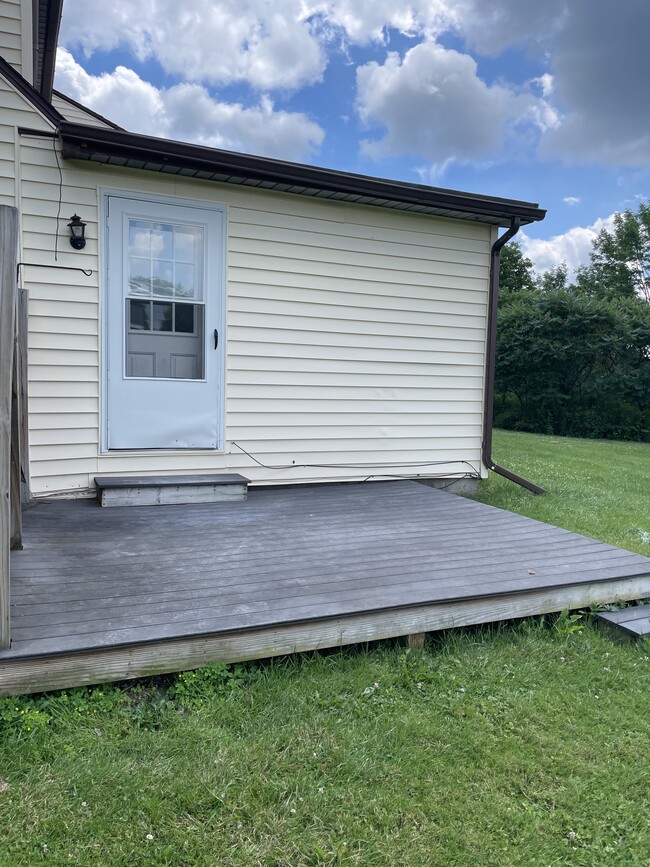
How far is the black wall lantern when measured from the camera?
4094 mm

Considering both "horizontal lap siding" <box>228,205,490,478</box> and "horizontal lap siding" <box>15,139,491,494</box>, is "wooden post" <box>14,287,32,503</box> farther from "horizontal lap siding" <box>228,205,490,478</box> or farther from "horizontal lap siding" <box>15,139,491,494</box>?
"horizontal lap siding" <box>228,205,490,478</box>

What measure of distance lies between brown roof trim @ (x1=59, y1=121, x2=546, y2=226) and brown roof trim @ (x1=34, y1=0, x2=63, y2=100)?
5.08 feet

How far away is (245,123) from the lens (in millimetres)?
17625

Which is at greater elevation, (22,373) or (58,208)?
(58,208)

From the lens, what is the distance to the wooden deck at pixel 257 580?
2156 mm

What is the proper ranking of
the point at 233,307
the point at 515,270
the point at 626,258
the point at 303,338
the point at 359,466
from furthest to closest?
the point at 515,270, the point at 626,258, the point at 359,466, the point at 303,338, the point at 233,307

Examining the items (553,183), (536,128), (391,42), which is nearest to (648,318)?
(536,128)

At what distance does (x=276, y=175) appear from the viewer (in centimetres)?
437

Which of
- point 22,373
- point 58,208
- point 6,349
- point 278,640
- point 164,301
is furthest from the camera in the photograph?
point 164,301

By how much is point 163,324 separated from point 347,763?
3478mm

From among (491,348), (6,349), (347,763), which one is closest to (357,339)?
(491,348)

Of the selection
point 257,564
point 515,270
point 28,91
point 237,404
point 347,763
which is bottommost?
point 347,763

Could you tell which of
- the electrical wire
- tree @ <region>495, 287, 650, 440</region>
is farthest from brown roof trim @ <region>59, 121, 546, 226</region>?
tree @ <region>495, 287, 650, 440</region>

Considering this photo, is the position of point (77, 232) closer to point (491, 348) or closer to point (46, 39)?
point (46, 39)
